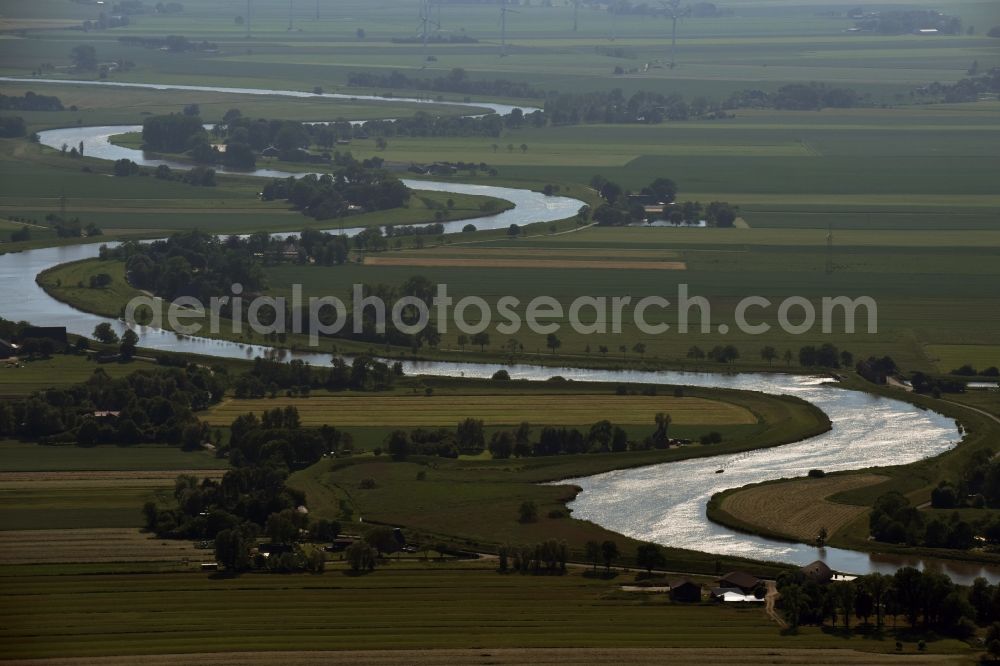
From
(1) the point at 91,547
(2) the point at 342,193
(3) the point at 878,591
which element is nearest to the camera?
(3) the point at 878,591

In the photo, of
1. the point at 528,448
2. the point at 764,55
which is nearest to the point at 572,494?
the point at 528,448

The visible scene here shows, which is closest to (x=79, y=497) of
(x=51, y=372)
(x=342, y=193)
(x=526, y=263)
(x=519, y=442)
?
(x=519, y=442)

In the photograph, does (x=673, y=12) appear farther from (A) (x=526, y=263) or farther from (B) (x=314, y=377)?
(B) (x=314, y=377)

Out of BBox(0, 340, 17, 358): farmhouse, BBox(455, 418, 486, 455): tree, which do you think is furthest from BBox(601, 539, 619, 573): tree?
BBox(0, 340, 17, 358): farmhouse

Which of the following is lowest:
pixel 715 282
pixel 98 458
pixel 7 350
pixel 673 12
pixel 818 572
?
pixel 98 458

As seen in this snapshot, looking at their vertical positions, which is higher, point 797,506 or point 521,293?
point 521,293

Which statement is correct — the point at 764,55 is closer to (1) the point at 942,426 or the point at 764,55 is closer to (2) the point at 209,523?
(1) the point at 942,426
